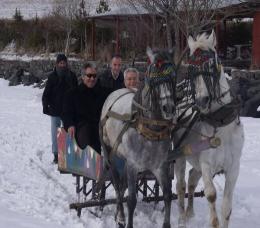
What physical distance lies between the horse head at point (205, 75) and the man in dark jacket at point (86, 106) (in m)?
1.85

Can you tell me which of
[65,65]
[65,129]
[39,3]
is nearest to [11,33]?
[39,3]

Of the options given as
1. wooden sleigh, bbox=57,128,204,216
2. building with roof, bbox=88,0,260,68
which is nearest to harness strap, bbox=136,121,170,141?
wooden sleigh, bbox=57,128,204,216

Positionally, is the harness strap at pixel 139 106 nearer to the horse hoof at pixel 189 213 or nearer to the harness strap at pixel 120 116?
the harness strap at pixel 120 116

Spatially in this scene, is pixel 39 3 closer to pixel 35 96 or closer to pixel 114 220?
pixel 35 96

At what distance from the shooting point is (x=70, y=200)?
24.7ft

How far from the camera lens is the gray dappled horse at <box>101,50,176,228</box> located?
530 cm

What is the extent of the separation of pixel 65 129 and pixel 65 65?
2696 millimetres

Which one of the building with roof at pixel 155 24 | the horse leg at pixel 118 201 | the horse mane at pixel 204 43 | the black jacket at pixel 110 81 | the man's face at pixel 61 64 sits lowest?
the horse leg at pixel 118 201

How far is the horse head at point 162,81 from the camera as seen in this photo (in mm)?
5254

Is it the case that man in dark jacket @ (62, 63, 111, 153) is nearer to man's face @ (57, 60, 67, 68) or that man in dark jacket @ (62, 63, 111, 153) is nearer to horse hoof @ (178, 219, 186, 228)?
horse hoof @ (178, 219, 186, 228)

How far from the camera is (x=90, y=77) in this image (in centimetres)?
714

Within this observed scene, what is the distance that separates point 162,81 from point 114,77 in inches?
114

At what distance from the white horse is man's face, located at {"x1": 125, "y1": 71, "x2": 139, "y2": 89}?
1262 mm

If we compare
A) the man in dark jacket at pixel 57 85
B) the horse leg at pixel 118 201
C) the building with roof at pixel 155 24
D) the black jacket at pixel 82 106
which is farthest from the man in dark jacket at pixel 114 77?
the building with roof at pixel 155 24
